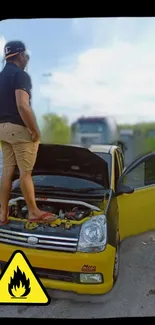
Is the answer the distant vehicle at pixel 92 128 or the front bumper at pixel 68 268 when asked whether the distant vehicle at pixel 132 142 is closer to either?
the distant vehicle at pixel 92 128

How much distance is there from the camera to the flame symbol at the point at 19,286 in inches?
78.3

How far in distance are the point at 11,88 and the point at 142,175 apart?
5.08 feet

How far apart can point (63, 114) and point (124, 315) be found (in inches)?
64.1

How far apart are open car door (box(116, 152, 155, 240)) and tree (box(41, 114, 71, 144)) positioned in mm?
670

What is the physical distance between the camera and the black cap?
2197 millimetres

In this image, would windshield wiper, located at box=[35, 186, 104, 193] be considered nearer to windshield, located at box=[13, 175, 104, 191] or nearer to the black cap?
windshield, located at box=[13, 175, 104, 191]

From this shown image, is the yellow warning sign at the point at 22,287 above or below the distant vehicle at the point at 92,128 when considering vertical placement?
below

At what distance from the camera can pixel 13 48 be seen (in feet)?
7.26

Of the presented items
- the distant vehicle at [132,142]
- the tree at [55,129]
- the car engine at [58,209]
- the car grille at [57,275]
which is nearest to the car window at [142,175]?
the distant vehicle at [132,142]

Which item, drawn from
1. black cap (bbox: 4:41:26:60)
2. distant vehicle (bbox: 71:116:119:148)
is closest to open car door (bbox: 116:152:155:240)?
distant vehicle (bbox: 71:116:119:148)

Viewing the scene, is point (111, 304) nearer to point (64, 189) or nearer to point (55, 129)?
point (64, 189)

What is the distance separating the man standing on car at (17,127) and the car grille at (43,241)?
0.48 feet

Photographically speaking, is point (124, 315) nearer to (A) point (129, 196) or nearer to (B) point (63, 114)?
(A) point (129, 196)
